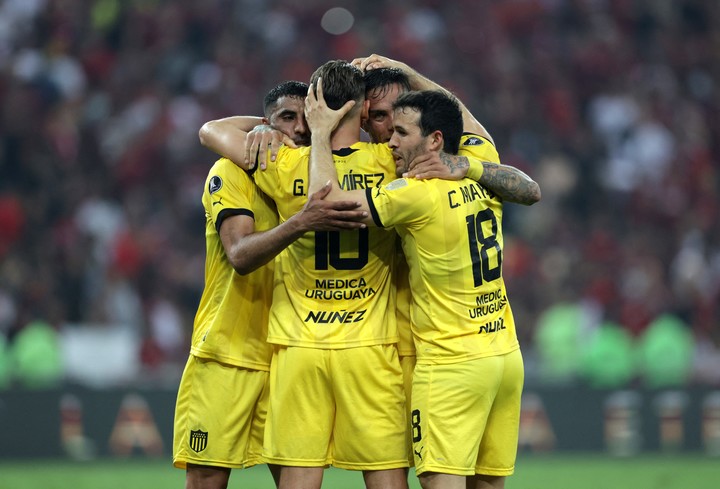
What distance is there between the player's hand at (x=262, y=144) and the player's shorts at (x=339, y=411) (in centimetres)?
102

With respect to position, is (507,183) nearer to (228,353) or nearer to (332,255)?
(332,255)

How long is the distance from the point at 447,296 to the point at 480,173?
26.7 inches

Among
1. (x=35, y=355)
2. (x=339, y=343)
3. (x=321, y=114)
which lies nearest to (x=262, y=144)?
(x=321, y=114)

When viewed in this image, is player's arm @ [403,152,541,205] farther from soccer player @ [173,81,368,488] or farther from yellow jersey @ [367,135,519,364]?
soccer player @ [173,81,368,488]

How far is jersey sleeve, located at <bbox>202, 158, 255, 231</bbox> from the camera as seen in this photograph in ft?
20.2

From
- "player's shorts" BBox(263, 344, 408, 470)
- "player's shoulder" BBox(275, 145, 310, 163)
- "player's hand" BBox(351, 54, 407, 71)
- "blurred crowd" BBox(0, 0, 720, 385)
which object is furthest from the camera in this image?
"blurred crowd" BBox(0, 0, 720, 385)

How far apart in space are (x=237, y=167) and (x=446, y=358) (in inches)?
61.7

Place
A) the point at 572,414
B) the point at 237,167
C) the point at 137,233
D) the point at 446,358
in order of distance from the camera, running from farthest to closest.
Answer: the point at 137,233
the point at 572,414
the point at 237,167
the point at 446,358

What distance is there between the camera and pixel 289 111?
20.3ft

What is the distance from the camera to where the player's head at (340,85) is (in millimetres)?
5922

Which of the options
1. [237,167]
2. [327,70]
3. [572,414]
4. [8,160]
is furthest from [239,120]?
[8,160]

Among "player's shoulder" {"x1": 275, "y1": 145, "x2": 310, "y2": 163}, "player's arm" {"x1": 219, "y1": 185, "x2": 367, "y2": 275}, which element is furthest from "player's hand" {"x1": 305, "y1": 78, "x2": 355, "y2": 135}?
"player's arm" {"x1": 219, "y1": 185, "x2": 367, "y2": 275}

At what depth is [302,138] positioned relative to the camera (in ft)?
20.6

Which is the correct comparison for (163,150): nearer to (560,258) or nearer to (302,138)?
(560,258)
